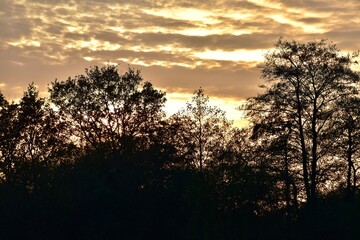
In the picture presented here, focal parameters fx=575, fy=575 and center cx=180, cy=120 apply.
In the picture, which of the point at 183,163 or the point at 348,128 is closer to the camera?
the point at 348,128

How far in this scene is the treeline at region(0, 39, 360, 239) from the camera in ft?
168

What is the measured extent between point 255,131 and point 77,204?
735 inches

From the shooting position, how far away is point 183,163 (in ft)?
212

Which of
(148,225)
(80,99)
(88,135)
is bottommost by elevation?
(148,225)

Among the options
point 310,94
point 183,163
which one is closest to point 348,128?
point 310,94

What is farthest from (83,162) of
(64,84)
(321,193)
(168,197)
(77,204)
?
(321,193)

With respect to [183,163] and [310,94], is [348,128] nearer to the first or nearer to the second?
[310,94]

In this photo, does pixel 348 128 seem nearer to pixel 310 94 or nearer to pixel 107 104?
pixel 310 94

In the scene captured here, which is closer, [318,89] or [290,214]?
[318,89]

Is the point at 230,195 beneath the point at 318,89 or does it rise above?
beneath

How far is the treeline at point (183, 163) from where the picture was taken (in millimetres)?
51062

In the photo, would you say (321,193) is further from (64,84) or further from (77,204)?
(64,84)

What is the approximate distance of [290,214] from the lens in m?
56.4

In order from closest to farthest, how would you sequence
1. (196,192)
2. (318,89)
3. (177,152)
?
(318,89) < (196,192) < (177,152)
